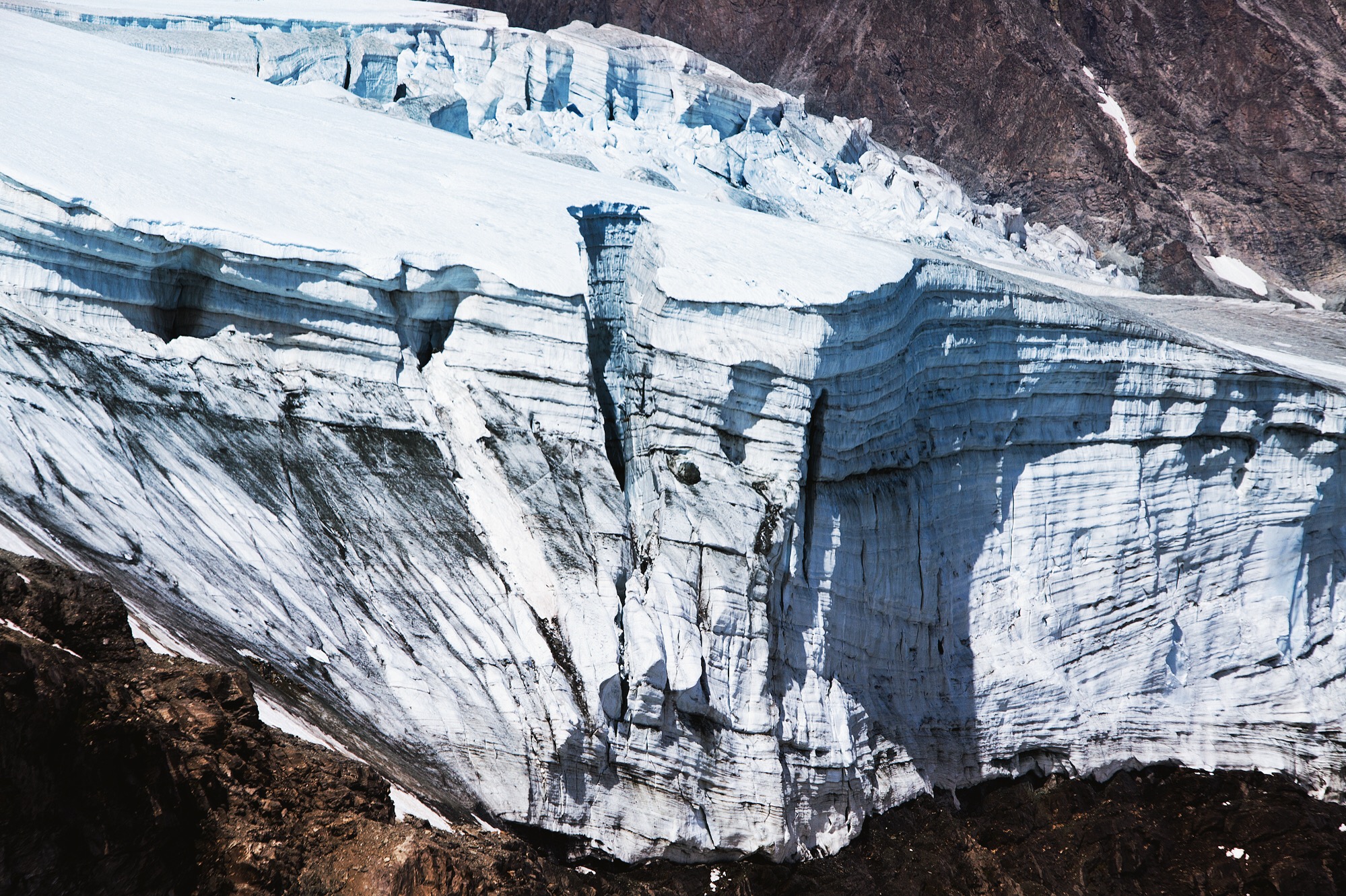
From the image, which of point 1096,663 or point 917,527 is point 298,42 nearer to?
point 917,527

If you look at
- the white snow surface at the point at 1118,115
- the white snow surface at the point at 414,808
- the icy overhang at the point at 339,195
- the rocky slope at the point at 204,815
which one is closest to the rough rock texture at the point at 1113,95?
the white snow surface at the point at 1118,115

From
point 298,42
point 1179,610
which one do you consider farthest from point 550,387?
point 298,42

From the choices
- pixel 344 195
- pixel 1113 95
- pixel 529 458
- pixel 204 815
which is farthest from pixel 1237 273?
pixel 204 815

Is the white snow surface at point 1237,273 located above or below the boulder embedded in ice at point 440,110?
below

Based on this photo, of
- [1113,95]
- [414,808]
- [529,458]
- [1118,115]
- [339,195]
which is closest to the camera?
[414,808]

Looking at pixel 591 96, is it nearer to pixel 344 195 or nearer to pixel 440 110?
pixel 440 110

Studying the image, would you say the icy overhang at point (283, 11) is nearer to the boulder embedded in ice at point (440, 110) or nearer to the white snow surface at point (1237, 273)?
the boulder embedded in ice at point (440, 110)

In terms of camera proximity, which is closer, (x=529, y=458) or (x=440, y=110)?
(x=529, y=458)
